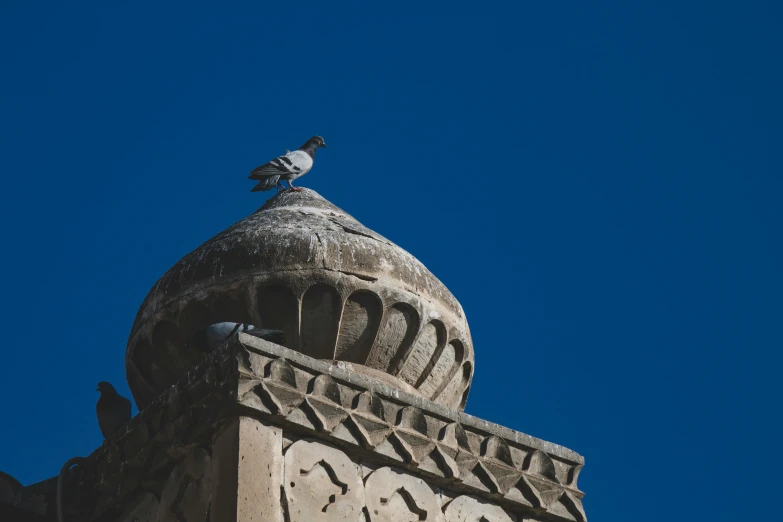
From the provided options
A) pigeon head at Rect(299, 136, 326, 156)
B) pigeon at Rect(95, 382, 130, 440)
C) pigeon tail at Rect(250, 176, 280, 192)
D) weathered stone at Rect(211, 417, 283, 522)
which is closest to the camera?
weathered stone at Rect(211, 417, 283, 522)

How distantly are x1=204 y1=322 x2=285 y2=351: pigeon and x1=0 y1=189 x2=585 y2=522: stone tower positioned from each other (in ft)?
0.29

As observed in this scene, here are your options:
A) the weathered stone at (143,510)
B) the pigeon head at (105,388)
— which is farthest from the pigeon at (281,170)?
the weathered stone at (143,510)

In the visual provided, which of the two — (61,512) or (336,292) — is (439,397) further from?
(61,512)

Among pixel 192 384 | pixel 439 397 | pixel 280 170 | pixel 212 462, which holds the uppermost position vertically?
pixel 280 170

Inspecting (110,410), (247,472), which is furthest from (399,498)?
(110,410)

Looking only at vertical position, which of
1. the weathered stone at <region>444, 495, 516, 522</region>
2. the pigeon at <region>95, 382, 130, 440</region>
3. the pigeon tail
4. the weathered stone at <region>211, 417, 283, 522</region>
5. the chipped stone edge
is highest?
the pigeon tail

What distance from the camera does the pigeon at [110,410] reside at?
7.86 metres

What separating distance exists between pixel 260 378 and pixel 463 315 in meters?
1.87

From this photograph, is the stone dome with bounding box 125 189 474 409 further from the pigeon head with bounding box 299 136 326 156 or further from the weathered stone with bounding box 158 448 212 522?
the pigeon head with bounding box 299 136 326 156

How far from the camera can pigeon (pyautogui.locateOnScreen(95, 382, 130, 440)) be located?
786 cm

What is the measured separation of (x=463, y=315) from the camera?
321 inches

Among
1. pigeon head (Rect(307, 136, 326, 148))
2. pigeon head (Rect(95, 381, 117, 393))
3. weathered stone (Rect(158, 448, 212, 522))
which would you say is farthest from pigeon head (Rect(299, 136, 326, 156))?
weathered stone (Rect(158, 448, 212, 522))

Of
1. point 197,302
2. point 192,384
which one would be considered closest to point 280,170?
point 197,302

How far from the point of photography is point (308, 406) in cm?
671
